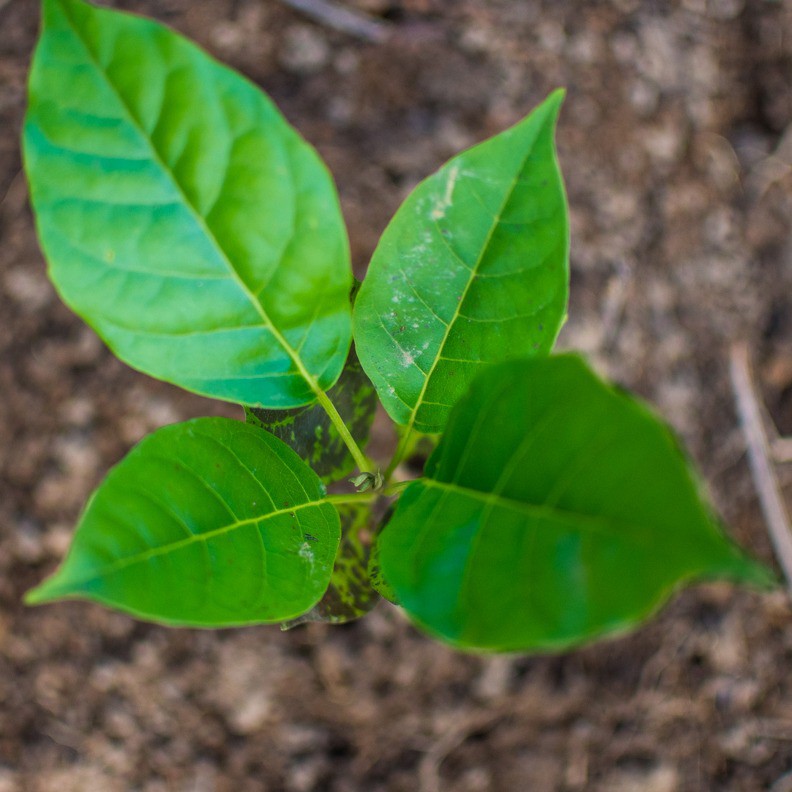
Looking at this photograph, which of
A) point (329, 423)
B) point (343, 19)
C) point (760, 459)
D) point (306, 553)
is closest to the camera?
point (306, 553)

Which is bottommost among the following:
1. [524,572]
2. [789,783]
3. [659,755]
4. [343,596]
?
[789,783]

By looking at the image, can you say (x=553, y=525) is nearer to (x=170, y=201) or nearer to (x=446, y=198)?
(x=446, y=198)

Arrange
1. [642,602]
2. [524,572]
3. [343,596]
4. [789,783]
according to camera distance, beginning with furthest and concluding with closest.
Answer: [789,783]
[343,596]
[524,572]
[642,602]

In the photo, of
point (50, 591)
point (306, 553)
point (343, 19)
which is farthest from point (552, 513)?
point (343, 19)

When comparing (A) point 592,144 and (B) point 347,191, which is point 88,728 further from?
(A) point 592,144

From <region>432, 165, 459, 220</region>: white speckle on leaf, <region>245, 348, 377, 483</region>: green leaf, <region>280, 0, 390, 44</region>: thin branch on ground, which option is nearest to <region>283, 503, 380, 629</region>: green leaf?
<region>245, 348, 377, 483</region>: green leaf

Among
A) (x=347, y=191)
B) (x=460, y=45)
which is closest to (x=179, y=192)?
(x=347, y=191)

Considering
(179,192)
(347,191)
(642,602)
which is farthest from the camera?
(347,191)
